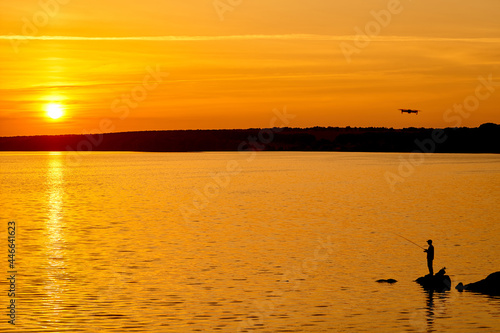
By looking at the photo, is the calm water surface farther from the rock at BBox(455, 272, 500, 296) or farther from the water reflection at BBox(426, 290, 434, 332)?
the rock at BBox(455, 272, 500, 296)

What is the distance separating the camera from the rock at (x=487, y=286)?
33250mm

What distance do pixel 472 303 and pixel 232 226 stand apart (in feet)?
105

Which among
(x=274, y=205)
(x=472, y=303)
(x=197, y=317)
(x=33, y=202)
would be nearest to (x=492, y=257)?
(x=472, y=303)

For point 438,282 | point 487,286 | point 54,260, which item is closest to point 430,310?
point 438,282

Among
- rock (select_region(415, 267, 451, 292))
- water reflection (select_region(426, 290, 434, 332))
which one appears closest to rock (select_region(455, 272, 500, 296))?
rock (select_region(415, 267, 451, 292))

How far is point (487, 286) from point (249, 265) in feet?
44.4

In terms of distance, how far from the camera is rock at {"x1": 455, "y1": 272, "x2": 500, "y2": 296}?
3325 centimetres

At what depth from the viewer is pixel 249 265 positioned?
41.9m

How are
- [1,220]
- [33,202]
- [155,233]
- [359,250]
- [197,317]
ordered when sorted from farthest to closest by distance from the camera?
1. [33,202]
2. [1,220]
3. [155,233]
4. [359,250]
5. [197,317]

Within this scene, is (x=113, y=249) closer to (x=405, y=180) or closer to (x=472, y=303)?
(x=472, y=303)

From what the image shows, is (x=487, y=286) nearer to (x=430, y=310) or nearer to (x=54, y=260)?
(x=430, y=310)

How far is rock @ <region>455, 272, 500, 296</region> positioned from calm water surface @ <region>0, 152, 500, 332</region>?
2.44 feet

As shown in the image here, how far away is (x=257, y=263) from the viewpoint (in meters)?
42.6

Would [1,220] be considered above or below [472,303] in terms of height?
above
